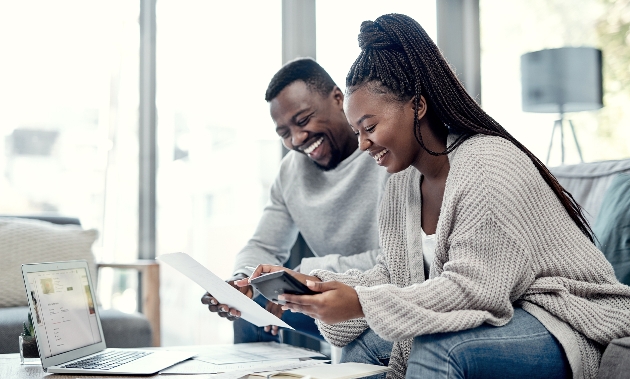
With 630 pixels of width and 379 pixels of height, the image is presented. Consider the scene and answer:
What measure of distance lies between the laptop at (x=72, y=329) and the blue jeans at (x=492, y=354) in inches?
21.7

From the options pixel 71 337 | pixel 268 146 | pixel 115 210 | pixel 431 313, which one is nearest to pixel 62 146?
pixel 115 210

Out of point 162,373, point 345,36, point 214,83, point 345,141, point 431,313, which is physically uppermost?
point 345,36

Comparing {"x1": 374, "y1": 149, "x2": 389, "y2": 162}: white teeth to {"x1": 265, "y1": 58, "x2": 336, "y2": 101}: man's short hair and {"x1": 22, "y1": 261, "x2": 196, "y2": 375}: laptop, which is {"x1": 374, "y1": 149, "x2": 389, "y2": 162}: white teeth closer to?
{"x1": 22, "y1": 261, "x2": 196, "y2": 375}: laptop

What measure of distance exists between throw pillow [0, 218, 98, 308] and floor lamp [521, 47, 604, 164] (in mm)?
1746

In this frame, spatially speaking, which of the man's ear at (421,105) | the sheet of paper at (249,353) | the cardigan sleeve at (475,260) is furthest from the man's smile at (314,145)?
the cardigan sleeve at (475,260)

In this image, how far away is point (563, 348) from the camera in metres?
1.00

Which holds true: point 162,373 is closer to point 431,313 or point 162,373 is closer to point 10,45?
point 431,313

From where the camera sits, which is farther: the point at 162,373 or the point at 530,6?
→ the point at 530,6

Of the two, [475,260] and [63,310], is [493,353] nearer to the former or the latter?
[475,260]

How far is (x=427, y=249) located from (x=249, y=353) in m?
0.50

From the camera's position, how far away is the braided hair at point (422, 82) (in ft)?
3.90

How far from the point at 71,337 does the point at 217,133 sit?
161 cm

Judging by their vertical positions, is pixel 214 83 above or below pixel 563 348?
above

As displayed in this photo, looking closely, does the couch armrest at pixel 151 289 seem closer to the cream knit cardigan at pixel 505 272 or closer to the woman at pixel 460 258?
the woman at pixel 460 258
